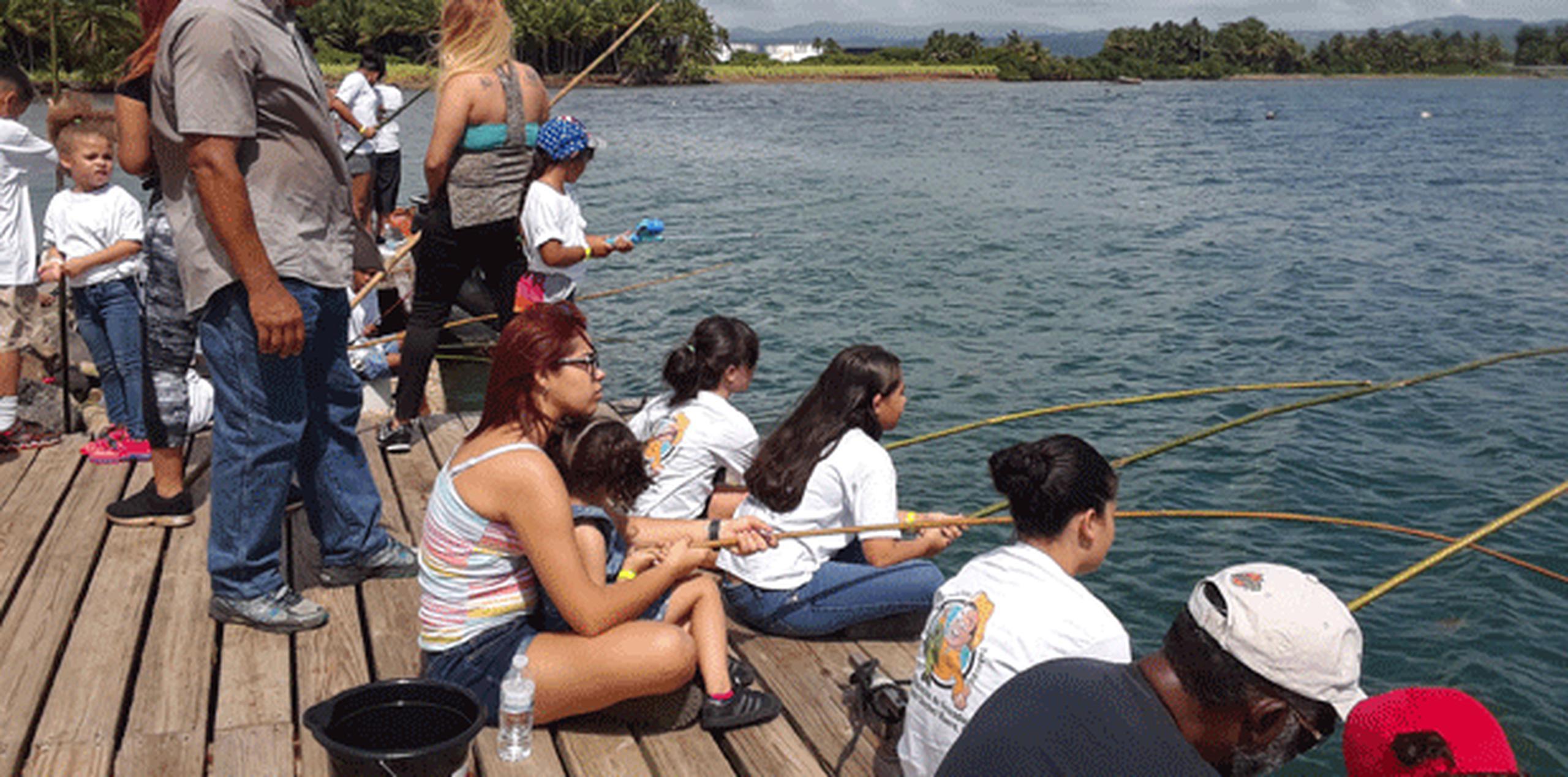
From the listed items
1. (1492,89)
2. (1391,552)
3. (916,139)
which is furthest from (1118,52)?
(1391,552)

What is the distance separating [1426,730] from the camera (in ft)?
6.84

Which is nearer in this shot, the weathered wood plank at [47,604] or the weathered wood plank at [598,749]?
the weathered wood plank at [598,749]

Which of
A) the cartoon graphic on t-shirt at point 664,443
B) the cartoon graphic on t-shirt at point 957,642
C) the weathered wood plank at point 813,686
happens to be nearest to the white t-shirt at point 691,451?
the cartoon graphic on t-shirt at point 664,443

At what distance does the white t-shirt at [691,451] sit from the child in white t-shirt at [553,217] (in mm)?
981

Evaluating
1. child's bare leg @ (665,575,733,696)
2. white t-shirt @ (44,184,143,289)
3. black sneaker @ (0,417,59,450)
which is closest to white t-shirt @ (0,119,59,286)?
white t-shirt @ (44,184,143,289)

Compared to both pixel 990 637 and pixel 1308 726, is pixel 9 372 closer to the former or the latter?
pixel 990 637

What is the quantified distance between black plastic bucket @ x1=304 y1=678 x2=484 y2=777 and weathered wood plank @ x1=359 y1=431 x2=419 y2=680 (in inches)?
29.3

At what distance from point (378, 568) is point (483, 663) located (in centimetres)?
112

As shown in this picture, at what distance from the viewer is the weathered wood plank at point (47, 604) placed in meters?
3.57

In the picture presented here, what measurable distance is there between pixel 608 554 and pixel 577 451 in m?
0.32

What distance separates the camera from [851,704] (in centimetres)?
386

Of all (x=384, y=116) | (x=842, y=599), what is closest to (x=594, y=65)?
(x=842, y=599)

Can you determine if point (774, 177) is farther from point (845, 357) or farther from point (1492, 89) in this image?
point (1492, 89)

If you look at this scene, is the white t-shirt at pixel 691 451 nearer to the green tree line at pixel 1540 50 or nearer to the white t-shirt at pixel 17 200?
the white t-shirt at pixel 17 200
